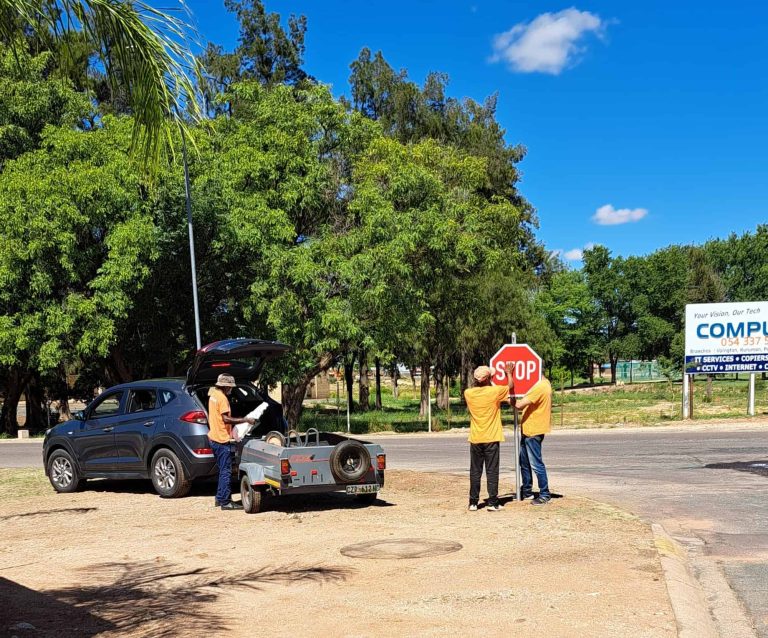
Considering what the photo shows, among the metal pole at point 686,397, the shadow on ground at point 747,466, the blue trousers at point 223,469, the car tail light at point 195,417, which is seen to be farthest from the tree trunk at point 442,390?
the blue trousers at point 223,469

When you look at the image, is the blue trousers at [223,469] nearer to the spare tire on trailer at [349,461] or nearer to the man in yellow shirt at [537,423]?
the spare tire on trailer at [349,461]

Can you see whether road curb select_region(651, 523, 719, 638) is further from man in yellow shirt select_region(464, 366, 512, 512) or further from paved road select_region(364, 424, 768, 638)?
man in yellow shirt select_region(464, 366, 512, 512)

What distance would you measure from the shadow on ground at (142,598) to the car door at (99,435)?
5.41 m

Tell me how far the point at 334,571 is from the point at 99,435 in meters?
7.09

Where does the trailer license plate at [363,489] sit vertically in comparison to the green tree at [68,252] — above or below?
below

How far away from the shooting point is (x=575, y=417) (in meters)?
37.4

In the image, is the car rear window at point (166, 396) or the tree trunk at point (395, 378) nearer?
the car rear window at point (166, 396)

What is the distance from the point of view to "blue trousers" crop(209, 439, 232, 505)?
11562 mm

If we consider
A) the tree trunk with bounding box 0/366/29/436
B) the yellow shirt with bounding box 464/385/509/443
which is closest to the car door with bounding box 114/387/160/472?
the yellow shirt with bounding box 464/385/509/443

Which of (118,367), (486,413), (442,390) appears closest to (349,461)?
(486,413)

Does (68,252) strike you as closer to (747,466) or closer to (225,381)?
(225,381)

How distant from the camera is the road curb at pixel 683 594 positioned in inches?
229

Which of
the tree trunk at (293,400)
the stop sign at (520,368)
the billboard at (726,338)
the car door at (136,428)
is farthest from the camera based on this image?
the tree trunk at (293,400)

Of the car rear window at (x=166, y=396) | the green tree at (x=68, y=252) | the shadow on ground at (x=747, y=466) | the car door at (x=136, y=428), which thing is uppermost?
the green tree at (x=68, y=252)
